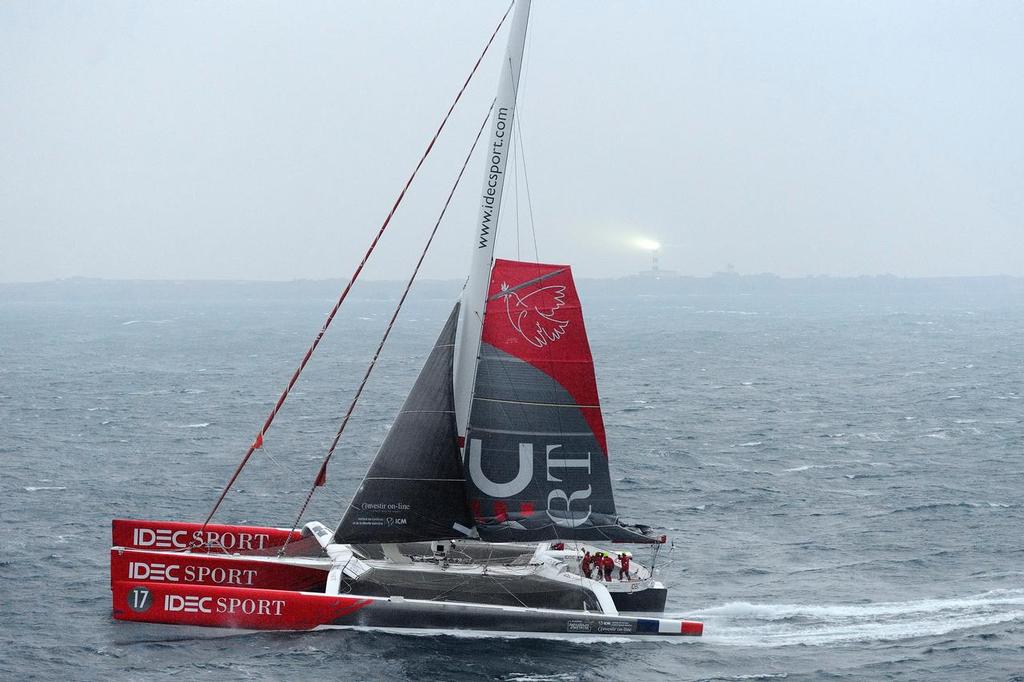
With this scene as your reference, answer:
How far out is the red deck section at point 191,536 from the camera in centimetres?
2672

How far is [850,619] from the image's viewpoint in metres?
25.5

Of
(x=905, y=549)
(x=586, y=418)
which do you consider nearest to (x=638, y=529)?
(x=586, y=418)

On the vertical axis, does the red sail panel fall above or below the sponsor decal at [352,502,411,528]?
above

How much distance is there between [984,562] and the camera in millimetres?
30031

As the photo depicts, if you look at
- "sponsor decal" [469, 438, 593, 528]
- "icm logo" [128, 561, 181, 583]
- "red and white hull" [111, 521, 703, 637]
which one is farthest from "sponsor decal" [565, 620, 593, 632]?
"icm logo" [128, 561, 181, 583]

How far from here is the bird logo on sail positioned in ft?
75.9

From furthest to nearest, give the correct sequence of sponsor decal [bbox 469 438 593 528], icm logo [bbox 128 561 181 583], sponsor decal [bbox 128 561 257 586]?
sponsor decal [bbox 128 561 257 586] → icm logo [bbox 128 561 181 583] → sponsor decal [bbox 469 438 593 528]

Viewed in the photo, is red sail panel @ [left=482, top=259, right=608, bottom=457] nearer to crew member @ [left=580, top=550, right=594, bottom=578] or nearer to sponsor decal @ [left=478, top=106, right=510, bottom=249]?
sponsor decal @ [left=478, top=106, right=510, bottom=249]

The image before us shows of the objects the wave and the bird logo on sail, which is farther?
the wave

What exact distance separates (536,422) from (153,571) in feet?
29.6

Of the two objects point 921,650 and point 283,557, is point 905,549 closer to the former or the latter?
point 921,650

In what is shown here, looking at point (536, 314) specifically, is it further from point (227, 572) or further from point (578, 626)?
point (227, 572)

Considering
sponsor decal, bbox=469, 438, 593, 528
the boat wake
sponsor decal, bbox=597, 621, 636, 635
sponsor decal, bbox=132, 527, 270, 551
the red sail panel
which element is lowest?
the boat wake

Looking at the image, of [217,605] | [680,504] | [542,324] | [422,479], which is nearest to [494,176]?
[542,324]
